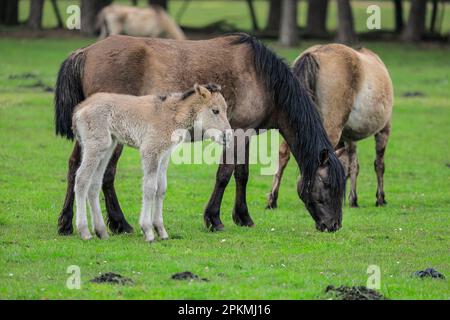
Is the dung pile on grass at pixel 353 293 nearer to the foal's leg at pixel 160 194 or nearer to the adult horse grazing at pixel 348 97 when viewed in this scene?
the foal's leg at pixel 160 194

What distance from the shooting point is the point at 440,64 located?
32562 mm

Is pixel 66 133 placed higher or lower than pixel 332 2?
higher

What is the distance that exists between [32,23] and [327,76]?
2581 cm

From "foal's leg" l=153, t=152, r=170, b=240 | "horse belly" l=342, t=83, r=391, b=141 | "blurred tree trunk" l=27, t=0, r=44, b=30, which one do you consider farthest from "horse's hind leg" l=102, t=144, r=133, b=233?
"blurred tree trunk" l=27, t=0, r=44, b=30

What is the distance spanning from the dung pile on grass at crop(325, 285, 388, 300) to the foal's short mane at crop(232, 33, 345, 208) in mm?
3235

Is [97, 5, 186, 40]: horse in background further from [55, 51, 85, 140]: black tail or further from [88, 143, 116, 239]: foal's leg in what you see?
[88, 143, 116, 239]: foal's leg

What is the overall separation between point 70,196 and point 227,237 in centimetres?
181

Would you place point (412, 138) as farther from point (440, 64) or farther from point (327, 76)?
point (440, 64)

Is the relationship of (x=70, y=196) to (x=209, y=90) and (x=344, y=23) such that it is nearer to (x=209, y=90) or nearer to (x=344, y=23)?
(x=209, y=90)

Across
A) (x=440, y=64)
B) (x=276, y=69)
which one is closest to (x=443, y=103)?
(x=440, y=64)

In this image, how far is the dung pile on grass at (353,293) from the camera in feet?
27.6

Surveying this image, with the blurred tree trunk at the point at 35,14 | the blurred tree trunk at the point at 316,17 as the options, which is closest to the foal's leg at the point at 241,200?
the blurred tree trunk at the point at 35,14

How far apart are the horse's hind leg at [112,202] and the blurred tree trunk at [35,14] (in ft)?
85.5
